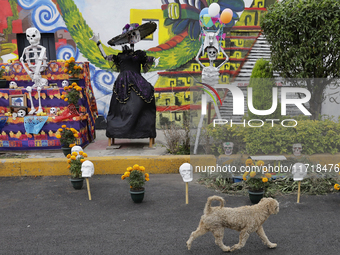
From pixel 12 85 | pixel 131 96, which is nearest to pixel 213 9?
pixel 131 96

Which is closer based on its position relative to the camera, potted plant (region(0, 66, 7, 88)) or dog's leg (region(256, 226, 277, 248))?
dog's leg (region(256, 226, 277, 248))

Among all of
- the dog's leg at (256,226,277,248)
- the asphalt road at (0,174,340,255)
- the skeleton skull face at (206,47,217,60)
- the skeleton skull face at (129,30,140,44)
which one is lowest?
the asphalt road at (0,174,340,255)

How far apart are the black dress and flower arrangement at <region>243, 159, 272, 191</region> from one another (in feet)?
10.3

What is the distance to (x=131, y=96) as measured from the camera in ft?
24.6

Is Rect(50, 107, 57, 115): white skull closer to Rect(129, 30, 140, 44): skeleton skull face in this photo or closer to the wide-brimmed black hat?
the wide-brimmed black hat

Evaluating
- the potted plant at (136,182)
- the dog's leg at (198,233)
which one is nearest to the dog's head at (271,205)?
the dog's leg at (198,233)

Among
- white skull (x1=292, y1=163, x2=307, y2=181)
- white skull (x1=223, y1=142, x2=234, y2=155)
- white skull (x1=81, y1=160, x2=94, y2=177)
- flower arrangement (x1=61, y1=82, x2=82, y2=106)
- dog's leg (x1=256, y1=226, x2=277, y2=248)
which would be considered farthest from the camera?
flower arrangement (x1=61, y1=82, x2=82, y2=106)

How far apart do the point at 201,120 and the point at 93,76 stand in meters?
5.15

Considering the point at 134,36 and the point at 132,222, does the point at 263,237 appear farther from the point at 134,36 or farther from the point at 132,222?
the point at 134,36

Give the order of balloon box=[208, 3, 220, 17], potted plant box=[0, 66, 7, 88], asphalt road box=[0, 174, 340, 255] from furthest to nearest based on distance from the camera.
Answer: potted plant box=[0, 66, 7, 88] < balloon box=[208, 3, 220, 17] < asphalt road box=[0, 174, 340, 255]

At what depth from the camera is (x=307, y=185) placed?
545 centimetres

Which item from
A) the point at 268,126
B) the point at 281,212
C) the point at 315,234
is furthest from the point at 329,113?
the point at 315,234

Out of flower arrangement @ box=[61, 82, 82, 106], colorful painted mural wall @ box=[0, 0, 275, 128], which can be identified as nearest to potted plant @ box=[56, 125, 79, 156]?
flower arrangement @ box=[61, 82, 82, 106]

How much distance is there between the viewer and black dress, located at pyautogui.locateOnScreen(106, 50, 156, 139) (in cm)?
747
